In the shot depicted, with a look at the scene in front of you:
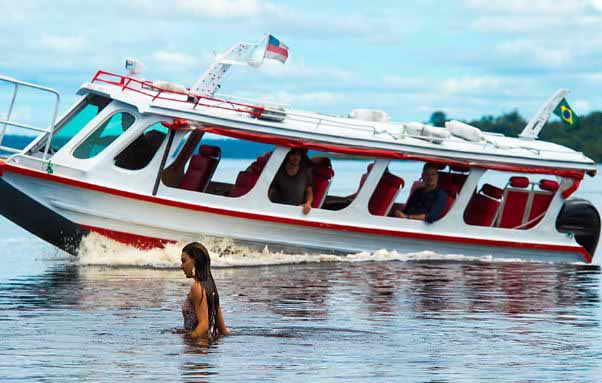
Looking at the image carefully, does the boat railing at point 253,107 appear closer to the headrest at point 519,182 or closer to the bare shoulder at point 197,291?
the headrest at point 519,182

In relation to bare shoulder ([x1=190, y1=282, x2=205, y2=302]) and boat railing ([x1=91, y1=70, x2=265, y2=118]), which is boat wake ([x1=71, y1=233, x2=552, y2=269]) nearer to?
boat railing ([x1=91, y1=70, x2=265, y2=118])

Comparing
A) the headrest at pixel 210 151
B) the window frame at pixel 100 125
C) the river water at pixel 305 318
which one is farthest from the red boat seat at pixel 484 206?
the window frame at pixel 100 125

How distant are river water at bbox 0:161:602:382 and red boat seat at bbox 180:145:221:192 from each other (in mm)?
1155

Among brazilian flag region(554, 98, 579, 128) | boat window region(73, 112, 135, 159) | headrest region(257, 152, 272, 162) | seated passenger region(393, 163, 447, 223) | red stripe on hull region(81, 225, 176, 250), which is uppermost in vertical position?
brazilian flag region(554, 98, 579, 128)

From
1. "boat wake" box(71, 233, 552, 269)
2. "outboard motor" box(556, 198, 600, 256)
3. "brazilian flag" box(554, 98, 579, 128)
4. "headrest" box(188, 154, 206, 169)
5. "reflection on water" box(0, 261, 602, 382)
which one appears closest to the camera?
"reflection on water" box(0, 261, 602, 382)

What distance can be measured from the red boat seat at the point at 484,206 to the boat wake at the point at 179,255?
2.11m

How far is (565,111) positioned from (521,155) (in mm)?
2189

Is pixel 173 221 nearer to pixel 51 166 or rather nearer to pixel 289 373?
pixel 51 166

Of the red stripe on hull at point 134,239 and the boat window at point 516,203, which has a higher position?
the boat window at point 516,203

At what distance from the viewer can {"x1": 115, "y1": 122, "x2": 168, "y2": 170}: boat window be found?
800 inches

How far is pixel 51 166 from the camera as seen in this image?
19.8 meters

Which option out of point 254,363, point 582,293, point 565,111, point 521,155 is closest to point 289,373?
point 254,363

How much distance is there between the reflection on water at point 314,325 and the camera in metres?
12.2

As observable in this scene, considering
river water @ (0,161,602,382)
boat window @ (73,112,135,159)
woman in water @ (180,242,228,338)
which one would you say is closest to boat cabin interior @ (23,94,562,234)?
boat window @ (73,112,135,159)
